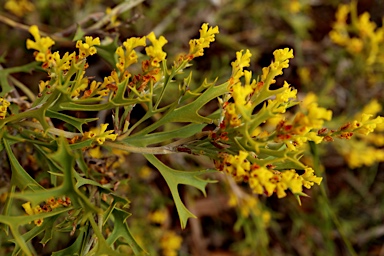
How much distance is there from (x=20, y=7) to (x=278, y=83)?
153 cm

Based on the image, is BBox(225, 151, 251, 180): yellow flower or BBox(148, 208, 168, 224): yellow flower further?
BBox(148, 208, 168, 224): yellow flower

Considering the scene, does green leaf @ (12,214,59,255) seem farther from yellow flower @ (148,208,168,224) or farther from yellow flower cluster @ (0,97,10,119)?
yellow flower @ (148,208,168,224)

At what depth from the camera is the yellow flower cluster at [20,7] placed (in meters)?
2.25

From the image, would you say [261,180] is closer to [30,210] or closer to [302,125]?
[302,125]

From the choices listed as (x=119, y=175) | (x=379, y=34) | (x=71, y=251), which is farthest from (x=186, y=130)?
(x=379, y=34)

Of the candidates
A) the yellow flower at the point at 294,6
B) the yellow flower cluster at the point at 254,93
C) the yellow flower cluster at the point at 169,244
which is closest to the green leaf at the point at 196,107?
the yellow flower cluster at the point at 254,93

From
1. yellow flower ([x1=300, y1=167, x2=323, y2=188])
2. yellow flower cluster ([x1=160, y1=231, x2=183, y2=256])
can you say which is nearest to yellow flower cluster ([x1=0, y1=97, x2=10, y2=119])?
yellow flower ([x1=300, y1=167, x2=323, y2=188])

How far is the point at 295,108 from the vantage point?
2771 mm

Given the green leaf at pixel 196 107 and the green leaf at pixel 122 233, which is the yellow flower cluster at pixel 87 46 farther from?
the green leaf at pixel 122 233

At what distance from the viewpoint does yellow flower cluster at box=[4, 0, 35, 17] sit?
2252mm

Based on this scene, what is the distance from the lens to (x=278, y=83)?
273 cm

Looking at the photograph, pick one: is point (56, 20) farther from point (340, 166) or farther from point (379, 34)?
point (340, 166)

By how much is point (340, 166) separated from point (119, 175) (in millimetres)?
1957

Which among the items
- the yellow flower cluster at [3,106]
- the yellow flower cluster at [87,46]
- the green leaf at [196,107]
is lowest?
the green leaf at [196,107]
